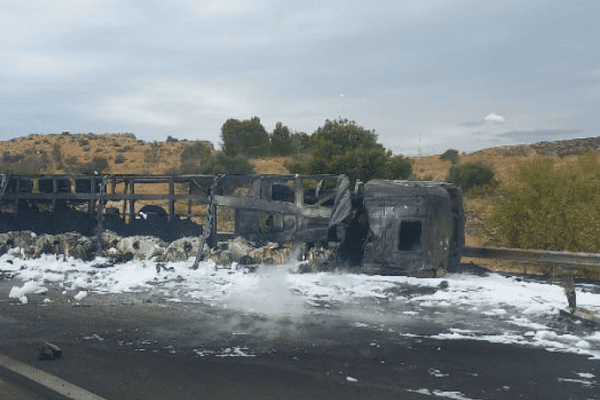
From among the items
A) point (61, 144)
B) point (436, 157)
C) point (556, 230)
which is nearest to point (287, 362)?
point (556, 230)

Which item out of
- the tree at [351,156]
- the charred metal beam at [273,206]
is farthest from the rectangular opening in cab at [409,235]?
the tree at [351,156]

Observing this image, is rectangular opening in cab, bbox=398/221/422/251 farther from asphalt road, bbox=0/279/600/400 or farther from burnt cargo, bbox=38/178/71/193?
burnt cargo, bbox=38/178/71/193

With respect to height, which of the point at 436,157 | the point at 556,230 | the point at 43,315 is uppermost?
the point at 436,157

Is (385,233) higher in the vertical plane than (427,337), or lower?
higher

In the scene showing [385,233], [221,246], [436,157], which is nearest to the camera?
[385,233]

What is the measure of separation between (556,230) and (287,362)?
50.2 feet

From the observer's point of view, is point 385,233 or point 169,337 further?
point 385,233

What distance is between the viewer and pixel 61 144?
3174 inches

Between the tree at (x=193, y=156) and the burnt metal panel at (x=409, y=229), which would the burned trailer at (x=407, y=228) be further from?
the tree at (x=193, y=156)

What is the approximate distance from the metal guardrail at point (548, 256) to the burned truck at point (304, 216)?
1056mm

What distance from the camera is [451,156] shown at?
69.6 meters

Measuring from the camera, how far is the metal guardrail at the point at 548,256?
36.1 ft

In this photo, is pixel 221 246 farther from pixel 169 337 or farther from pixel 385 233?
pixel 169 337

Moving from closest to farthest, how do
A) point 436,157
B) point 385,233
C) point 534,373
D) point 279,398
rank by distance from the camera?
point 279,398 → point 534,373 → point 385,233 → point 436,157
